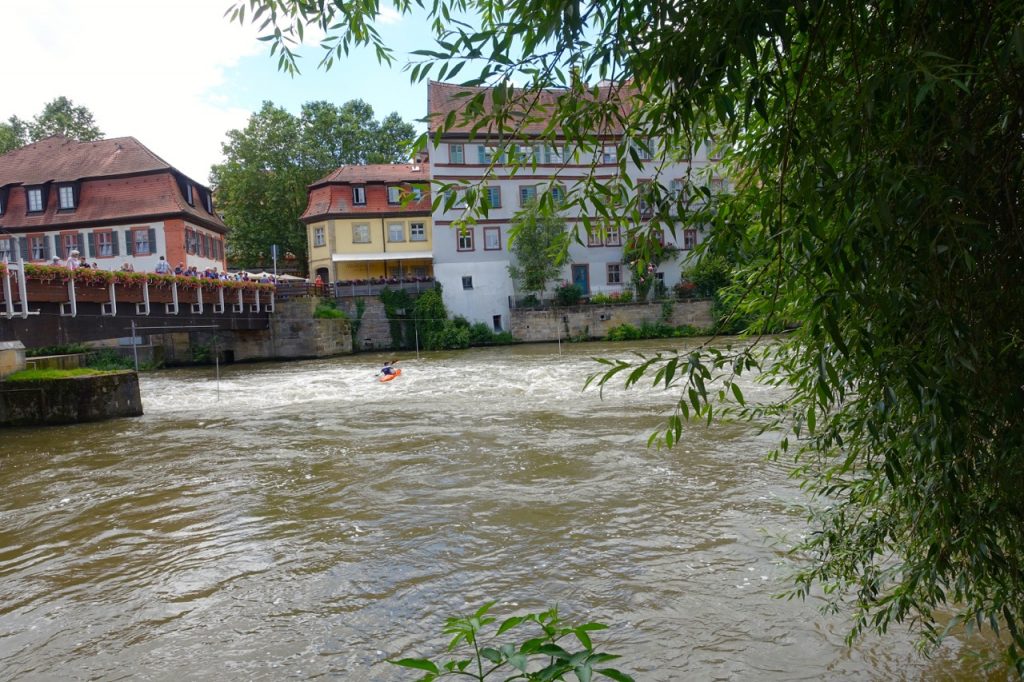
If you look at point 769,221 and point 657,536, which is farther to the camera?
point 657,536

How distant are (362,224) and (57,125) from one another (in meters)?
26.2

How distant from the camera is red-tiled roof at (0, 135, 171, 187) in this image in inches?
1570

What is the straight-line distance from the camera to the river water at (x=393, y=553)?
4.74 m

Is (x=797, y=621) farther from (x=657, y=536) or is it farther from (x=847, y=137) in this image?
(x=847, y=137)

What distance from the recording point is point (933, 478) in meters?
A: 2.38

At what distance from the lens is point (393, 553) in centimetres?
668

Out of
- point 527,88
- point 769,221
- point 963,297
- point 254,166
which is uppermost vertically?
point 254,166

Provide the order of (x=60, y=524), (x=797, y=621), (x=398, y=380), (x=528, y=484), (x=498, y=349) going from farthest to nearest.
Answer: (x=498, y=349) → (x=398, y=380) → (x=528, y=484) → (x=60, y=524) → (x=797, y=621)

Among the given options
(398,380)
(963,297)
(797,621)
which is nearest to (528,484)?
(797,621)

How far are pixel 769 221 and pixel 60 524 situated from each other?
8.47 m

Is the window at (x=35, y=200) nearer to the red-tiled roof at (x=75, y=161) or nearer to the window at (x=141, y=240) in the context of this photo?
the red-tiled roof at (x=75, y=161)

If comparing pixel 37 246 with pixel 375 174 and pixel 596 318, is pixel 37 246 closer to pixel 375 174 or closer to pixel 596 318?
pixel 375 174

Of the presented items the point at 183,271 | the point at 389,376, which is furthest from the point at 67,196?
the point at 389,376

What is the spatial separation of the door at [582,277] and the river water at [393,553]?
30688mm
